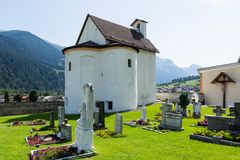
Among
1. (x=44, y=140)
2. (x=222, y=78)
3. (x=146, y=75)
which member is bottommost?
(x=44, y=140)

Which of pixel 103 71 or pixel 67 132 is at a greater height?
pixel 103 71

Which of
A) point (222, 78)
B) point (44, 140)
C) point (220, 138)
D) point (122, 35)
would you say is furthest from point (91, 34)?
point (220, 138)

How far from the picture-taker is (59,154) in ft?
28.5

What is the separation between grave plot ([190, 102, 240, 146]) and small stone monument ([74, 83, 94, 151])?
578 cm

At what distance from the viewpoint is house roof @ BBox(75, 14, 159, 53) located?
30.5 m

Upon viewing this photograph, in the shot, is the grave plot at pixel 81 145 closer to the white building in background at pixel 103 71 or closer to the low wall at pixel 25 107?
the white building in background at pixel 103 71

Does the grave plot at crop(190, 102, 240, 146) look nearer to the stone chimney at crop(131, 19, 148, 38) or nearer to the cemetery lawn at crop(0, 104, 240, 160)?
the cemetery lawn at crop(0, 104, 240, 160)

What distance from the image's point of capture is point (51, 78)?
190 m

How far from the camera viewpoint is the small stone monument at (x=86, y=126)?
9289mm

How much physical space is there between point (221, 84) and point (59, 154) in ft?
82.8

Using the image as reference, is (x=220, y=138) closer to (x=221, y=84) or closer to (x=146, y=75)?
(x=221, y=84)

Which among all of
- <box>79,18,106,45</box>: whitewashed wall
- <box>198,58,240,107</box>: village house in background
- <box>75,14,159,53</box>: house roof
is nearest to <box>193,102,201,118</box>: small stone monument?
<box>198,58,240,107</box>: village house in background

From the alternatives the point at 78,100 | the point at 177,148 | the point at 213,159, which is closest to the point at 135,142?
the point at 177,148

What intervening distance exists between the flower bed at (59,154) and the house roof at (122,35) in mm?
20986
